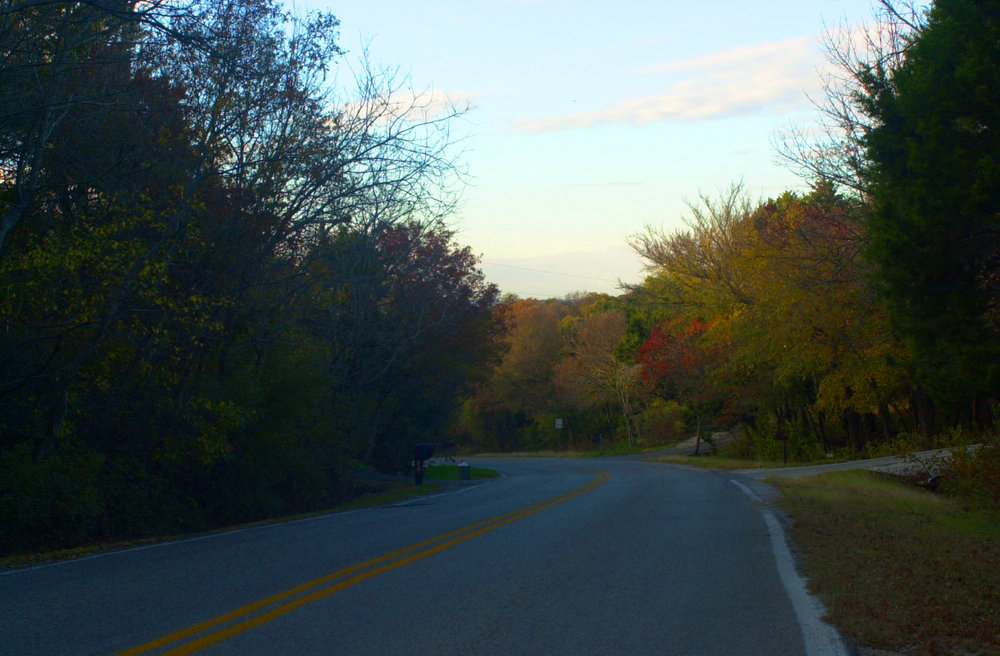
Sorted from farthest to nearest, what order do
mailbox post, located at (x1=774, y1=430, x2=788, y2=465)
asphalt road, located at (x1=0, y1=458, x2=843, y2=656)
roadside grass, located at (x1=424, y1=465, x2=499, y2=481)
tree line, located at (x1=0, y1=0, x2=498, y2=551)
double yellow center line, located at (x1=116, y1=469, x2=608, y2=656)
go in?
roadside grass, located at (x1=424, y1=465, x2=499, y2=481) < mailbox post, located at (x1=774, y1=430, x2=788, y2=465) < tree line, located at (x1=0, y1=0, x2=498, y2=551) < asphalt road, located at (x1=0, y1=458, x2=843, y2=656) < double yellow center line, located at (x1=116, y1=469, x2=608, y2=656)

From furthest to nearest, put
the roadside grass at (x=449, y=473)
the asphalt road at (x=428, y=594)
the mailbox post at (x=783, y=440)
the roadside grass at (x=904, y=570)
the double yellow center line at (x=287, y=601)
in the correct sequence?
the roadside grass at (x=449, y=473), the mailbox post at (x=783, y=440), the roadside grass at (x=904, y=570), the asphalt road at (x=428, y=594), the double yellow center line at (x=287, y=601)

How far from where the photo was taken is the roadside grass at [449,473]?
35900 mm

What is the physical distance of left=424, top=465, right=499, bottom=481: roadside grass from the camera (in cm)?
3590

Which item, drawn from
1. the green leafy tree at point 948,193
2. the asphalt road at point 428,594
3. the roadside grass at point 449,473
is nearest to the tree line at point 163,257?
the asphalt road at point 428,594

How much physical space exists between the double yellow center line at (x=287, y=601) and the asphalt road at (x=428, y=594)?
0.03 meters

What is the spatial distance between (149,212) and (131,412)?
3.56 m

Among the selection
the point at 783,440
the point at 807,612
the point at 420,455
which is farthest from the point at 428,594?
the point at 783,440

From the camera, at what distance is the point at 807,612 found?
22.3 feet

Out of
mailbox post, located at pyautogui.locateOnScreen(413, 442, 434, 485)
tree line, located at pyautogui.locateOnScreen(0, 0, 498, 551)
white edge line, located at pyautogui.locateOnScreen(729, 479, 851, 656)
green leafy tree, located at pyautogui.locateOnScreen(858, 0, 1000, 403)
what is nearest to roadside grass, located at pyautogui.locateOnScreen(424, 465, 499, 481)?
mailbox post, located at pyautogui.locateOnScreen(413, 442, 434, 485)

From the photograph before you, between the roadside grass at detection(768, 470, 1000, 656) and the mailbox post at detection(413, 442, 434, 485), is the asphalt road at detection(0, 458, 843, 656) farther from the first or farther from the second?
the mailbox post at detection(413, 442, 434, 485)

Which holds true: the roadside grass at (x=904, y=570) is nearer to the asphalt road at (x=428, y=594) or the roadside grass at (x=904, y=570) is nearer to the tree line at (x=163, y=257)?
the asphalt road at (x=428, y=594)

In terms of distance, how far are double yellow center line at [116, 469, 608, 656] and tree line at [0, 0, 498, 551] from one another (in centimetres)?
531

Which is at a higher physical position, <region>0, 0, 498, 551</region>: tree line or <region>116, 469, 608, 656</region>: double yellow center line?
<region>0, 0, 498, 551</region>: tree line

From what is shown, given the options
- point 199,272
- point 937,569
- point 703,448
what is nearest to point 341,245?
point 199,272
